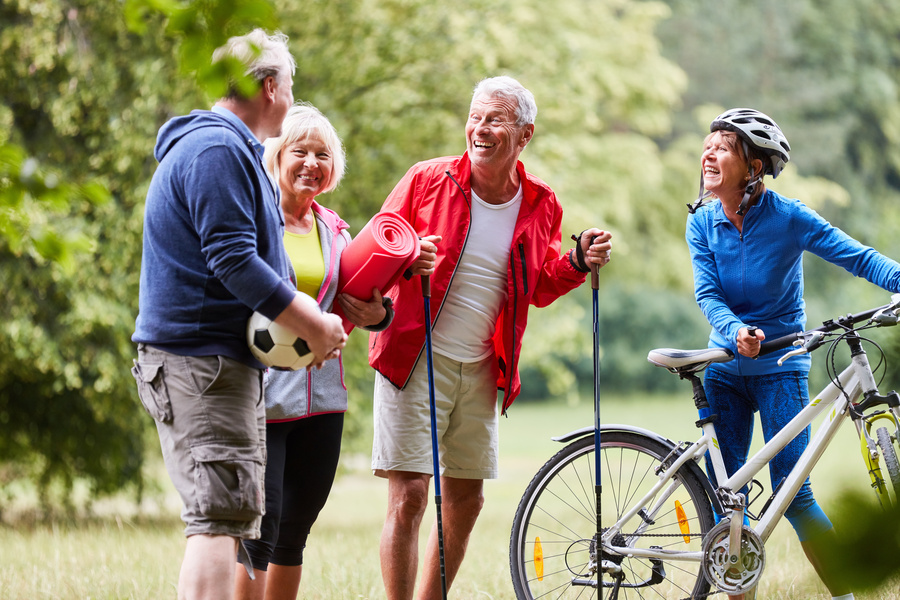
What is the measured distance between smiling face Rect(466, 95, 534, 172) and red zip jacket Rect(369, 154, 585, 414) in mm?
85

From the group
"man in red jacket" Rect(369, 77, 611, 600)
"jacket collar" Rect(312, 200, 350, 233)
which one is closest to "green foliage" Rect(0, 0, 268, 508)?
"jacket collar" Rect(312, 200, 350, 233)

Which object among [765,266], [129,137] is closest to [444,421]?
[765,266]

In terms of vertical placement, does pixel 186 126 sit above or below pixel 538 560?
above

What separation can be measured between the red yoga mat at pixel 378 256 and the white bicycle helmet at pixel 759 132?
1226 millimetres

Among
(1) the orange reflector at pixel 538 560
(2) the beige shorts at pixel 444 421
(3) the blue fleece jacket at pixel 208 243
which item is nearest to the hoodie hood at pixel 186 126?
(3) the blue fleece jacket at pixel 208 243

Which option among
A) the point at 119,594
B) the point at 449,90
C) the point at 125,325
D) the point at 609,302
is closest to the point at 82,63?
the point at 125,325

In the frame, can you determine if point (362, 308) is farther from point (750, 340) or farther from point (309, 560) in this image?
point (309, 560)

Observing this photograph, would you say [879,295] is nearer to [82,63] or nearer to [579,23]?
[579,23]

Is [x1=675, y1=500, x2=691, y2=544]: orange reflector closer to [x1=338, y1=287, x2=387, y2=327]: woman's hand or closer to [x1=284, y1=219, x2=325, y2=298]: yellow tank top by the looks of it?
[x1=338, y1=287, x2=387, y2=327]: woman's hand

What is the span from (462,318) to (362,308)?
1.61 feet

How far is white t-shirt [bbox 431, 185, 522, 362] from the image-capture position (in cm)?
324

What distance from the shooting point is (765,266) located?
10.5 ft

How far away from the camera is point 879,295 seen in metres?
12.2

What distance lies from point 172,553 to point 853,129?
2424cm
